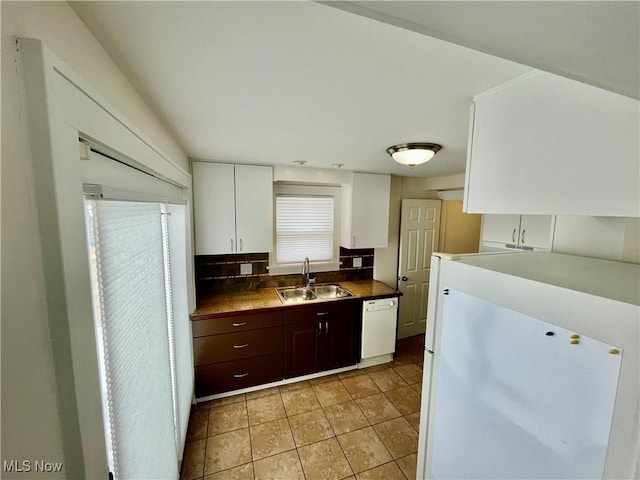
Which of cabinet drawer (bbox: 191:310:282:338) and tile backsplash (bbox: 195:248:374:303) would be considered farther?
tile backsplash (bbox: 195:248:374:303)

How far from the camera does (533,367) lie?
870mm

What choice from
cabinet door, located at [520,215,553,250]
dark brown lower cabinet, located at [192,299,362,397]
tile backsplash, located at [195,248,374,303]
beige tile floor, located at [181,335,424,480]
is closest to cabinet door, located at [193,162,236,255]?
tile backsplash, located at [195,248,374,303]

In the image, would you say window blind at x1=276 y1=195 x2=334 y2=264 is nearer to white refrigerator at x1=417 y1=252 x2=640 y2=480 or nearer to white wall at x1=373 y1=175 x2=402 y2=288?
white wall at x1=373 y1=175 x2=402 y2=288

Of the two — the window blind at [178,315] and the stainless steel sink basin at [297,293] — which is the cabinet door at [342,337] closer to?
the stainless steel sink basin at [297,293]

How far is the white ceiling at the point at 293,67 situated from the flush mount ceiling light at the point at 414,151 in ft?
0.52

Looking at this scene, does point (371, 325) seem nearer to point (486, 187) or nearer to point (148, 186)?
point (486, 187)

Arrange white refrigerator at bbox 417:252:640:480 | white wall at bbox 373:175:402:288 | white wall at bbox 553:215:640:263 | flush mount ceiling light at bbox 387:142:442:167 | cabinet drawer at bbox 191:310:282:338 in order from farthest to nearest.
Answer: white wall at bbox 373:175:402:288
cabinet drawer at bbox 191:310:282:338
flush mount ceiling light at bbox 387:142:442:167
white wall at bbox 553:215:640:263
white refrigerator at bbox 417:252:640:480

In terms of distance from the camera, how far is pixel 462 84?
2.90 feet

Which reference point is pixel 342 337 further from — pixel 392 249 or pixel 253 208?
pixel 253 208

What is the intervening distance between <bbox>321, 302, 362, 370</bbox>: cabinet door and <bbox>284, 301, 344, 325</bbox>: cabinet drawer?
5 cm

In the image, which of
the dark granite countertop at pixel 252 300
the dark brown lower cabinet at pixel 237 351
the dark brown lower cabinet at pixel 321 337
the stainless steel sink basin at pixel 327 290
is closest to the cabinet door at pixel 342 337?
the dark brown lower cabinet at pixel 321 337

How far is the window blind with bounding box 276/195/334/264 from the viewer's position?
295 cm

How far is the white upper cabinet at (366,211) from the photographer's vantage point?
9.43 ft

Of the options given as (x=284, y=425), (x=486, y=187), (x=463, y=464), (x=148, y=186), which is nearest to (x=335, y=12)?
(x=486, y=187)
